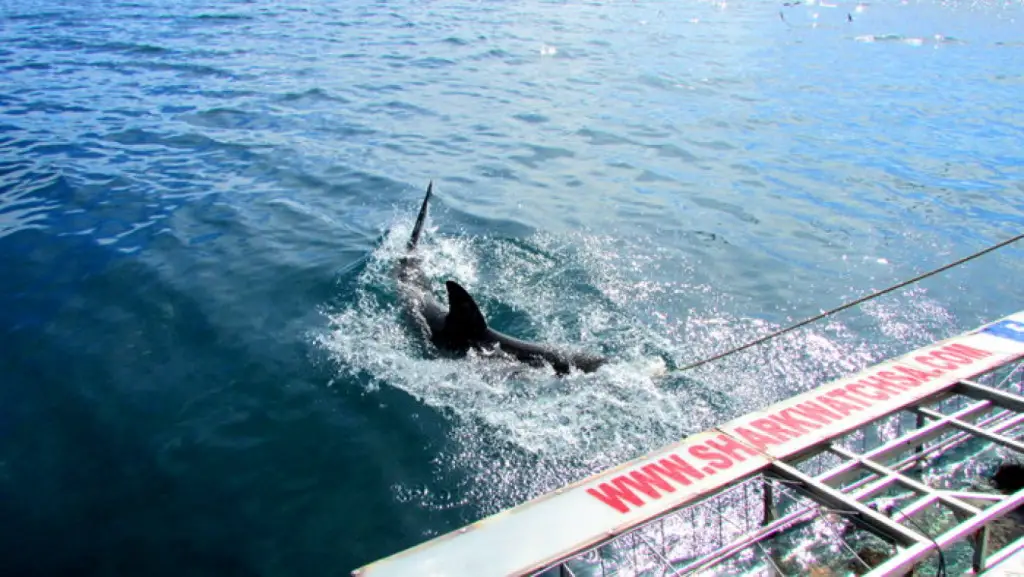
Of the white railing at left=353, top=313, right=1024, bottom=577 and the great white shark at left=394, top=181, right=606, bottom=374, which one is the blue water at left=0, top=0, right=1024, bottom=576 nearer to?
the great white shark at left=394, top=181, right=606, bottom=374

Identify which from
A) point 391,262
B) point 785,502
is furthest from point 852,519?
point 391,262

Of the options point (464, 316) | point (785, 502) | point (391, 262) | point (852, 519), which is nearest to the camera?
point (852, 519)

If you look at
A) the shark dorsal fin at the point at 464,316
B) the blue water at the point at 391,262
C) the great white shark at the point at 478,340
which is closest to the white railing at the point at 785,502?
the blue water at the point at 391,262

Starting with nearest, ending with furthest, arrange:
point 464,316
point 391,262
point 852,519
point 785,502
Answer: point 852,519 < point 785,502 < point 464,316 < point 391,262

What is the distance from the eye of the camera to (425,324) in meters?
7.30

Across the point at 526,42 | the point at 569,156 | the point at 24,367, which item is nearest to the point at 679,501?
the point at 24,367

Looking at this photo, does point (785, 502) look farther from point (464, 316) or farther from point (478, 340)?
point (464, 316)

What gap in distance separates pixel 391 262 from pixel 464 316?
2.35 metres

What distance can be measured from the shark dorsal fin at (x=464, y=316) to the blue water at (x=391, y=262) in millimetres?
345

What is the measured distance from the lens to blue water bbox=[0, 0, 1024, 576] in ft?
17.3

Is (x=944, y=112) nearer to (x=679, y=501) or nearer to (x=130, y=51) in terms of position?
(x=679, y=501)

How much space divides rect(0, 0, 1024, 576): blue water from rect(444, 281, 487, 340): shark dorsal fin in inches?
13.6

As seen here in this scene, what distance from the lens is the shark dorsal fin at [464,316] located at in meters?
6.69

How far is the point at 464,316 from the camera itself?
6.81 meters
